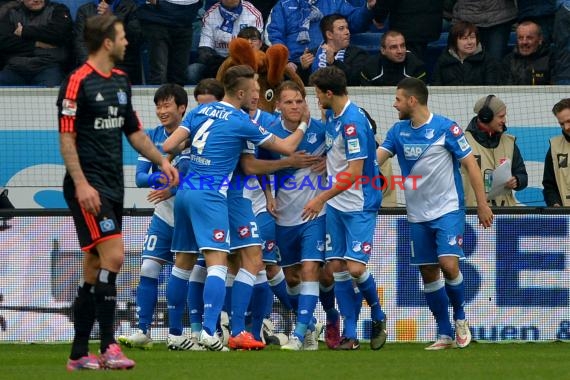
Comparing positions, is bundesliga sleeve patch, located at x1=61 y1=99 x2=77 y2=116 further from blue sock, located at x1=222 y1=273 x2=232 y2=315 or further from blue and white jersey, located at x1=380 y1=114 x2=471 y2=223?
blue and white jersey, located at x1=380 y1=114 x2=471 y2=223

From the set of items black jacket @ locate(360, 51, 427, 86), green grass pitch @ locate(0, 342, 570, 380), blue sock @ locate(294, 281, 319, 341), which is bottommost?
green grass pitch @ locate(0, 342, 570, 380)

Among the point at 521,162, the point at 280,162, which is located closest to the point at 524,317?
the point at 521,162

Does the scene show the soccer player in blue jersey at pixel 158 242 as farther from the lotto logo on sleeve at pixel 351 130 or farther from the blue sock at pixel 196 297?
the lotto logo on sleeve at pixel 351 130

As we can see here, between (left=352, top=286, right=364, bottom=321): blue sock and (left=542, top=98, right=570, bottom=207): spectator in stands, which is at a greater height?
(left=542, top=98, right=570, bottom=207): spectator in stands

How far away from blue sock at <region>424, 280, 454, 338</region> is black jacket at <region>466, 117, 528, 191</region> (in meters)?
2.00

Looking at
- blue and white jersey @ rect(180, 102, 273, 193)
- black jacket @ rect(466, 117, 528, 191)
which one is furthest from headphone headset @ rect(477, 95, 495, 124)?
blue and white jersey @ rect(180, 102, 273, 193)

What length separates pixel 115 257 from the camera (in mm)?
8367

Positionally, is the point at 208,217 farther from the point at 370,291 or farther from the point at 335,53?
the point at 335,53

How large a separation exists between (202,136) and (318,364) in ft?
7.64

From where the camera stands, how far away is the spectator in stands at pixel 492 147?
41.8 feet

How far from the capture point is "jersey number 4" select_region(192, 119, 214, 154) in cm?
1027

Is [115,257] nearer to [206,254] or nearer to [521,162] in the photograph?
[206,254]

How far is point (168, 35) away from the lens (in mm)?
15734

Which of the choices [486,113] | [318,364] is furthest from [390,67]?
[318,364]
